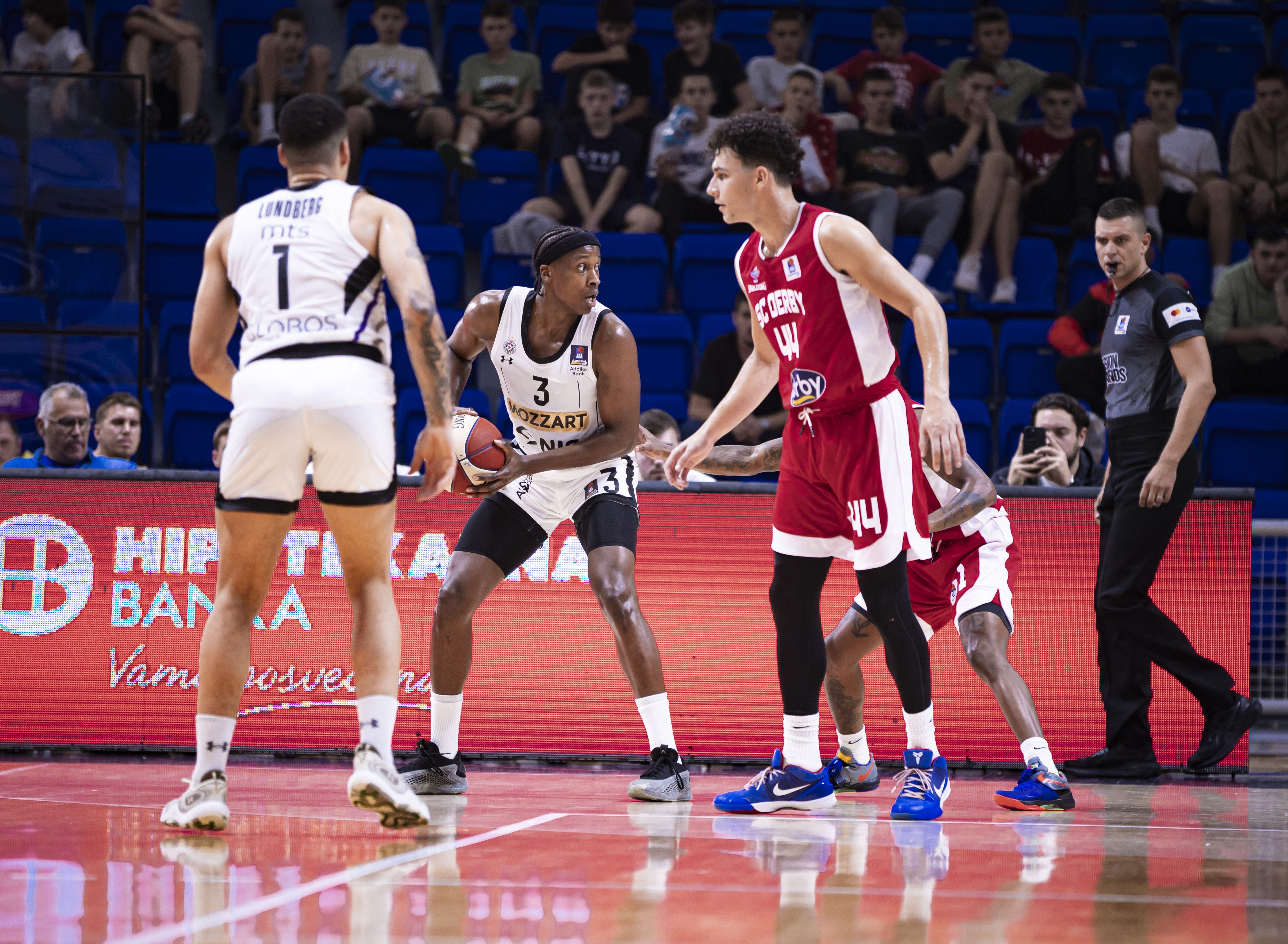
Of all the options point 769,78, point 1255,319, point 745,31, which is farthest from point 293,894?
point 745,31

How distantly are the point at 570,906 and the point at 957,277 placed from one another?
7.26 m

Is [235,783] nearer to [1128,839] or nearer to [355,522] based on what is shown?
[355,522]

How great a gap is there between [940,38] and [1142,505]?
696 centimetres

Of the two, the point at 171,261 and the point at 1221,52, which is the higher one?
the point at 1221,52

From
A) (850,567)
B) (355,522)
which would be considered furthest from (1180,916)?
(850,567)

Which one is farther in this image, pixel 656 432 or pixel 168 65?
pixel 168 65

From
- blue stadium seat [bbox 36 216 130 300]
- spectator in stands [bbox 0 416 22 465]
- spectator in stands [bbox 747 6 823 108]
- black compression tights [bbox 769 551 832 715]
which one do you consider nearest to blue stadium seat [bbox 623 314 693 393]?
spectator in stands [bbox 747 6 823 108]

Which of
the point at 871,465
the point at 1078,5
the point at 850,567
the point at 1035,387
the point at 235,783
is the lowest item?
the point at 235,783

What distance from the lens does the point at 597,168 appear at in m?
9.37

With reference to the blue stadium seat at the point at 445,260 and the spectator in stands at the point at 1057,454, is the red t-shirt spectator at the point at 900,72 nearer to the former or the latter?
the blue stadium seat at the point at 445,260

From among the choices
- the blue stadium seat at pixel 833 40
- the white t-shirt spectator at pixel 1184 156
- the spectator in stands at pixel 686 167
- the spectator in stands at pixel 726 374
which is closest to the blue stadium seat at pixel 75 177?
the spectator in stands at pixel 726 374

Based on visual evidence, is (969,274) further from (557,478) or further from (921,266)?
(557,478)

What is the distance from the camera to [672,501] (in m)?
5.61

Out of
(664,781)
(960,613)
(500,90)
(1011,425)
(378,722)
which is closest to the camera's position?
(378,722)
